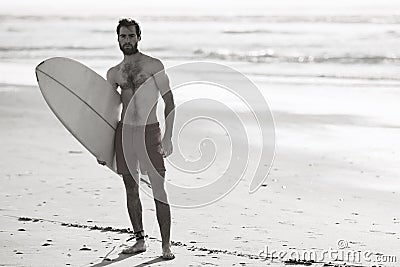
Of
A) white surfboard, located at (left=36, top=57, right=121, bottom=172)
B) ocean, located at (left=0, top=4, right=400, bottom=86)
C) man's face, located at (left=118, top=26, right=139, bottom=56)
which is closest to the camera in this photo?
man's face, located at (left=118, top=26, right=139, bottom=56)

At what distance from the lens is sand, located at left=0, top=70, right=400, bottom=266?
5539 millimetres

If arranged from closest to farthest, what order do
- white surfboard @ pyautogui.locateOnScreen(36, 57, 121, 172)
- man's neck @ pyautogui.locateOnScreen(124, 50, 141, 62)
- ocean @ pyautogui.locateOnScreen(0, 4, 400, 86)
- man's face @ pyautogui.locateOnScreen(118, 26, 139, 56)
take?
man's face @ pyautogui.locateOnScreen(118, 26, 139, 56) → man's neck @ pyautogui.locateOnScreen(124, 50, 141, 62) → white surfboard @ pyautogui.locateOnScreen(36, 57, 121, 172) → ocean @ pyautogui.locateOnScreen(0, 4, 400, 86)

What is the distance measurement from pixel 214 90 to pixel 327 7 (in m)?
34.6

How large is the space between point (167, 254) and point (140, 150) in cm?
71

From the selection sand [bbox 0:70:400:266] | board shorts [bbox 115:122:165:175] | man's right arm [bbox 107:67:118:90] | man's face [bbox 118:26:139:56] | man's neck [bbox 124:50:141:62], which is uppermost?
man's face [bbox 118:26:139:56]

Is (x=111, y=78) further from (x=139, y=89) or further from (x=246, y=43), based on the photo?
(x=246, y=43)

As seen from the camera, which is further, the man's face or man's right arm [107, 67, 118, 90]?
man's right arm [107, 67, 118, 90]

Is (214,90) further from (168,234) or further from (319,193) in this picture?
(168,234)

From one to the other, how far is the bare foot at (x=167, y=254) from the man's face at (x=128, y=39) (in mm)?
1321

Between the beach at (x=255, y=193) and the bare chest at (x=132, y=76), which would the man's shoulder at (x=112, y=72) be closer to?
the bare chest at (x=132, y=76)

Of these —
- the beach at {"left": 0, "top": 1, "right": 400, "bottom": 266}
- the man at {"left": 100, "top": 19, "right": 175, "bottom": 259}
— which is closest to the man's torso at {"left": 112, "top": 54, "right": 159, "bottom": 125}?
the man at {"left": 100, "top": 19, "right": 175, "bottom": 259}

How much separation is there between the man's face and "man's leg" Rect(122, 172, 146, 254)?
2.75 feet

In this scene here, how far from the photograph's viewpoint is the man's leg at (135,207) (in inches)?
218

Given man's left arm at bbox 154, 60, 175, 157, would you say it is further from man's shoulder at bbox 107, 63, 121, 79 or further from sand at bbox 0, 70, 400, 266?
sand at bbox 0, 70, 400, 266
